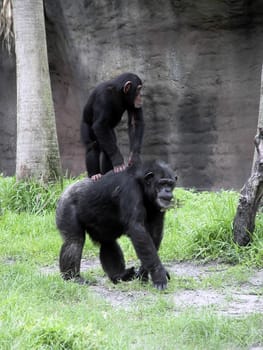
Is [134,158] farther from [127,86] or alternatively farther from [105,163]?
[127,86]

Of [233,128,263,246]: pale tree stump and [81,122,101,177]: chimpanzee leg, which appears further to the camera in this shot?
[81,122,101,177]: chimpanzee leg

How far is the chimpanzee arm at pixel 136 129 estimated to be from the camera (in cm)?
752

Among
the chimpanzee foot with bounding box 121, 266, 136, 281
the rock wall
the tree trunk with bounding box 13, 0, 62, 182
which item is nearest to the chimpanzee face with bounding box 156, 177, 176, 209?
the chimpanzee foot with bounding box 121, 266, 136, 281

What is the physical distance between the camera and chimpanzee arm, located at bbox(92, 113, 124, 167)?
7.24 m

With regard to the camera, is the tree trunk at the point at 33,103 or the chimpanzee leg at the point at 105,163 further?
the tree trunk at the point at 33,103

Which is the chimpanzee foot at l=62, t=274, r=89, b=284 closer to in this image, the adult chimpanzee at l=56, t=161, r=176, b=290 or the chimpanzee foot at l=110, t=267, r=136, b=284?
the adult chimpanzee at l=56, t=161, r=176, b=290

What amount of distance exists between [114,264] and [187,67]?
6.72 meters

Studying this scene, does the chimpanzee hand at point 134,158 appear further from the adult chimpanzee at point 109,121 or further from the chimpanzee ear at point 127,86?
the chimpanzee ear at point 127,86

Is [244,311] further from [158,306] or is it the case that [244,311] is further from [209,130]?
[209,130]

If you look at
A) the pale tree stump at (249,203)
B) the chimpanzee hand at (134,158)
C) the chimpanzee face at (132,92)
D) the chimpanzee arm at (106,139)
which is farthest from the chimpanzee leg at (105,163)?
the pale tree stump at (249,203)

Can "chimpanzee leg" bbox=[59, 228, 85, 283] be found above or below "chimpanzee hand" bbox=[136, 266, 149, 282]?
above

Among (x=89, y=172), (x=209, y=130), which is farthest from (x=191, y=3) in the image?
(x=89, y=172)

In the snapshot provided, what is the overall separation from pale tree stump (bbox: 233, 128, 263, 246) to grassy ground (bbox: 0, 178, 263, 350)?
0.40 feet

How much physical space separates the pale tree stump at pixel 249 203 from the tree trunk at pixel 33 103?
3705 millimetres
